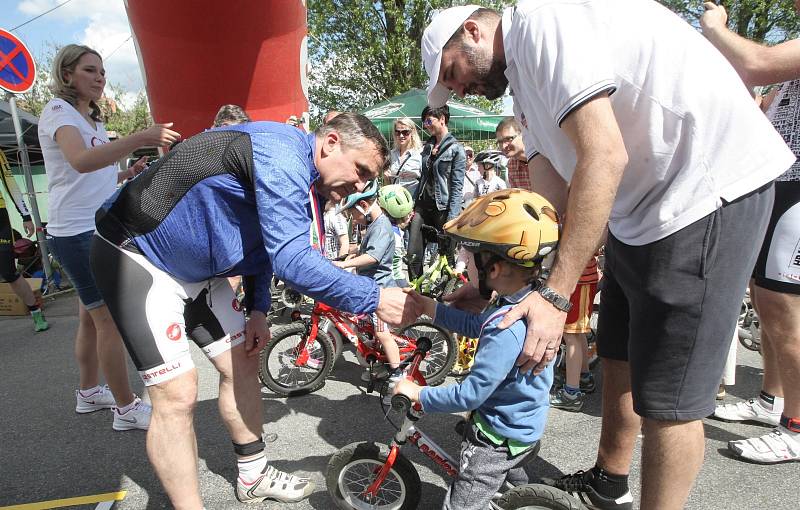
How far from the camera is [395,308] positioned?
6.36 feet

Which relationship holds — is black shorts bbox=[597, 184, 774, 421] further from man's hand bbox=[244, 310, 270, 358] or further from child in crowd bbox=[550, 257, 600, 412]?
man's hand bbox=[244, 310, 270, 358]

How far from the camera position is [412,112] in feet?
38.7

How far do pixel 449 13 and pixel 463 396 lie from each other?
134 centimetres

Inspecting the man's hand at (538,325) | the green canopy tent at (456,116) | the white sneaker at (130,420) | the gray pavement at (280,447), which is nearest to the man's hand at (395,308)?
the man's hand at (538,325)

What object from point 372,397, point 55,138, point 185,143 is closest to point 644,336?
point 185,143

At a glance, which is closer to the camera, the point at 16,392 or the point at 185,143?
the point at 185,143

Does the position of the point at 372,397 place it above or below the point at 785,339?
below

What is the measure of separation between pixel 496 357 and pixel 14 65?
23.2ft

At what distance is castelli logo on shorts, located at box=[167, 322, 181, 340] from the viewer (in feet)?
6.42

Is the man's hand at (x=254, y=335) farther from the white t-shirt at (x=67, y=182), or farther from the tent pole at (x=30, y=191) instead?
the tent pole at (x=30, y=191)

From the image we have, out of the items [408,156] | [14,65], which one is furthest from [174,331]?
[14,65]

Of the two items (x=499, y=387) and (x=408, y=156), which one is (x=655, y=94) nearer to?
(x=499, y=387)

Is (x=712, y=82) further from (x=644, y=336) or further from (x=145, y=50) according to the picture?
(x=145, y=50)

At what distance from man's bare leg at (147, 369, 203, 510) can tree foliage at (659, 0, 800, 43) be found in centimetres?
1934
